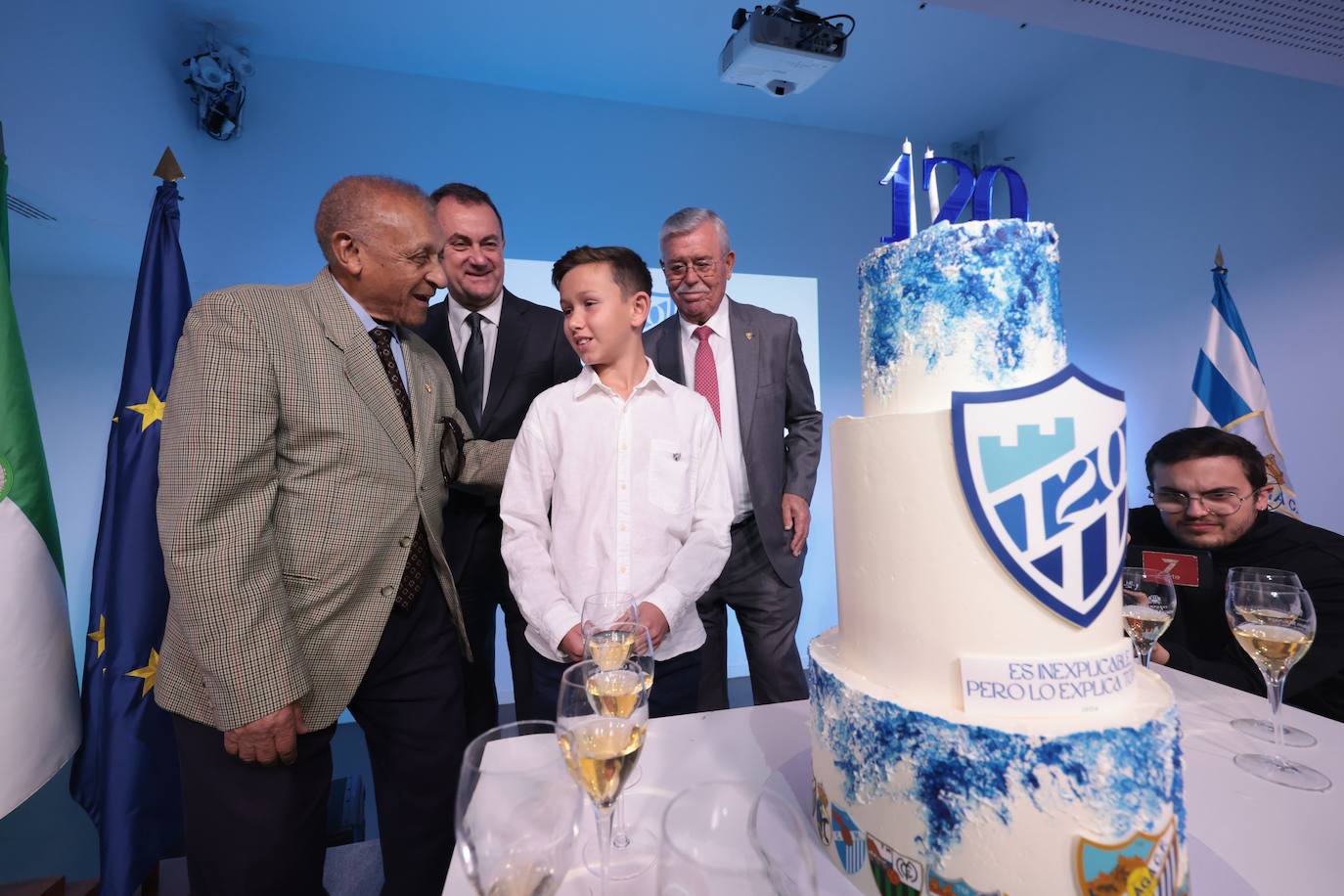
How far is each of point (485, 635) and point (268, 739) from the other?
1.02 metres

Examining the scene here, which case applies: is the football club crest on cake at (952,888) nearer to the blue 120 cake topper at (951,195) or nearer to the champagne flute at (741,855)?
the champagne flute at (741,855)

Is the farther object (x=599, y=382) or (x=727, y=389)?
(x=727, y=389)

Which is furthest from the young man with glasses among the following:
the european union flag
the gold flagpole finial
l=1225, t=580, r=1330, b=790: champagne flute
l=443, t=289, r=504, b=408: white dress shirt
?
the gold flagpole finial

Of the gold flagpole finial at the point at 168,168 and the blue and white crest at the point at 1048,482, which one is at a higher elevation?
the gold flagpole finial at the point at 168,168

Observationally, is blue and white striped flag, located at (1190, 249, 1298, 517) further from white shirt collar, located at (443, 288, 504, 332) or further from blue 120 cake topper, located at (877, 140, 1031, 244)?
white shirt collar, located at (443, 288, 504, 332)

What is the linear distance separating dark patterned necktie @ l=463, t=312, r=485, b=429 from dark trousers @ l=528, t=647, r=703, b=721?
39.4 inches

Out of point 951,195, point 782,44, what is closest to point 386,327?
point 951,195

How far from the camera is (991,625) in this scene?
787 mm

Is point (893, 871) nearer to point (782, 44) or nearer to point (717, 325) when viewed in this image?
point (717, 325)

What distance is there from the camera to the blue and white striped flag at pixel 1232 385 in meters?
3.36

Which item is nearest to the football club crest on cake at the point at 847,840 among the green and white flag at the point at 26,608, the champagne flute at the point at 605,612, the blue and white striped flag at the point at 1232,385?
the champagne flute at the point at 605,612

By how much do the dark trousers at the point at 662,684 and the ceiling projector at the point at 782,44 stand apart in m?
3.05

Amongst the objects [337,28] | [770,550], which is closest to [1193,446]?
[770,550]

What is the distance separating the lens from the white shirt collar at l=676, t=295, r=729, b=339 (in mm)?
2576
